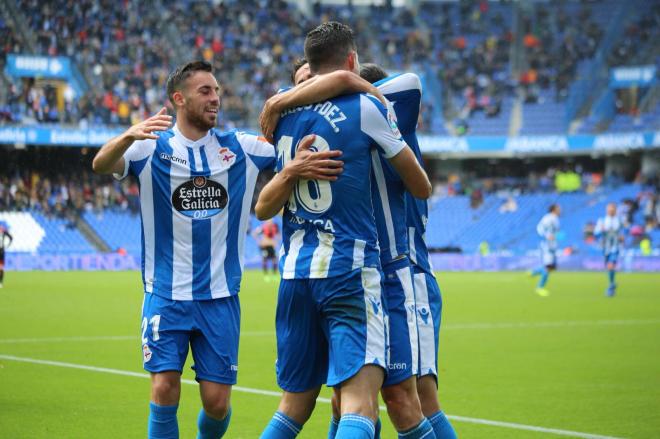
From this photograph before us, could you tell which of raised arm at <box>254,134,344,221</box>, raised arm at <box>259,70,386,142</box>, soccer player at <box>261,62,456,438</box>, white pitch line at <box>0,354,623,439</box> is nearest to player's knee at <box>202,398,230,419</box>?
soccer player at <box>261,62,456,438</box>

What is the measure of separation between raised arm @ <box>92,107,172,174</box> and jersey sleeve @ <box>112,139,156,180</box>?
0.16 meters

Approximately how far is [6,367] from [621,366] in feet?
22.6

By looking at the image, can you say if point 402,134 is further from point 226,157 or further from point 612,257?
point 612,257

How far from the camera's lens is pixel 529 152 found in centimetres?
4869

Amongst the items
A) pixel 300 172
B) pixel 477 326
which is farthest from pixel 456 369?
pixel 300 172

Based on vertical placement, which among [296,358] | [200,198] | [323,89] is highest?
[323,89]

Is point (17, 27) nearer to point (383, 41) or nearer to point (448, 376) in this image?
point (383, 41)

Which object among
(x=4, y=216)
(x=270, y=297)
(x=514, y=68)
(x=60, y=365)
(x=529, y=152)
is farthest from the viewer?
(x=514, y=68)

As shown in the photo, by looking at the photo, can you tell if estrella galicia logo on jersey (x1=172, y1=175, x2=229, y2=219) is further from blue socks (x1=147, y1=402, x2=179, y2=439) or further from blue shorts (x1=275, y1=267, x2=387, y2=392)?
blue shorts (x1=275, y1=267, x2=387, y2=392)

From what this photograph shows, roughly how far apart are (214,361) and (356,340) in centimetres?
160

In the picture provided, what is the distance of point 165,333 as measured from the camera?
19.1ft

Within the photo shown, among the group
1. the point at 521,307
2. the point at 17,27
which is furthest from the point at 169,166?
the point at 17,27

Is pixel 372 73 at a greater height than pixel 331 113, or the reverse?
pixel 372 73

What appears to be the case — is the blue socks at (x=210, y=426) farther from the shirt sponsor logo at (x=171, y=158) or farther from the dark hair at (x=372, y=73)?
the dark hair at (x=372, y=73)
